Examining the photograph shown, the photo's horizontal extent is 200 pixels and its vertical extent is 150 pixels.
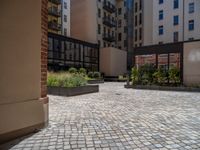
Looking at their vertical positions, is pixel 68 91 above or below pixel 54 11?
below

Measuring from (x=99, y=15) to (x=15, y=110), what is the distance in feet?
116

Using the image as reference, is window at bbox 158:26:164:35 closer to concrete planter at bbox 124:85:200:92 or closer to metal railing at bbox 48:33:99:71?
metal railing at bbox 48:33:99:71

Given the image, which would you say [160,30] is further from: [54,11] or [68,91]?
[68,91]

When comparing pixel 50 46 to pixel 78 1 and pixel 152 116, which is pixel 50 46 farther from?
pixel 152 116

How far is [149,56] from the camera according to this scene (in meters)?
18.0

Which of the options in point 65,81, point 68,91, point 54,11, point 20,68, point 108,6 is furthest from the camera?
point 108,6

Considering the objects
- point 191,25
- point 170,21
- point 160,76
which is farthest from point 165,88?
point 170,21

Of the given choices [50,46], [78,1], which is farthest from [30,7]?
[78,1]

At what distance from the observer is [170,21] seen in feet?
115

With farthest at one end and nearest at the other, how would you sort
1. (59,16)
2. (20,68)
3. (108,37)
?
(108,37) → (59,16) → (20,68)

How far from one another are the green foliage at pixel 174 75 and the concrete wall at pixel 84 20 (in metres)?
21.1

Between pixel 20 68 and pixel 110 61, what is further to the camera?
pixel 110 61

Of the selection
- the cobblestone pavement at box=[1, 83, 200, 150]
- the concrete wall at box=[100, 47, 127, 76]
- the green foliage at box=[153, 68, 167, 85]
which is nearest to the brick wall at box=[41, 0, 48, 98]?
the cobblestone pavement at box=[1, 83, 200, 150]

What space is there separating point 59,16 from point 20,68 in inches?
1334
